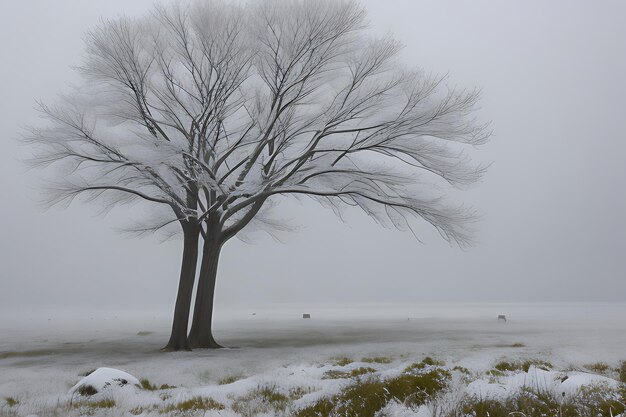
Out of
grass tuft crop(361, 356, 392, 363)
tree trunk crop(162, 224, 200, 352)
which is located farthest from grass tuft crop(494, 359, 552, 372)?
tree trunk crop(162, 224, 200, 352)

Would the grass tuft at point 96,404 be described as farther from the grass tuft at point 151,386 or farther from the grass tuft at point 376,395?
the grass tuft at point 376,395

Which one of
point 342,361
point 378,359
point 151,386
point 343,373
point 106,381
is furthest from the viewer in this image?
point 378,359

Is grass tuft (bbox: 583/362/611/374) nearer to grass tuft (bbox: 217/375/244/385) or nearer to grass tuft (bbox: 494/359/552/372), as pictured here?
grass tuft (bbox: 494/359/552/372)

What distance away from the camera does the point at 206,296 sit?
15734mm

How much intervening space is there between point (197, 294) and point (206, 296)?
324 millimetres

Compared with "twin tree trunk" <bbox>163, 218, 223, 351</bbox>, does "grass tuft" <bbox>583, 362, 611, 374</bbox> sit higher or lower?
lower

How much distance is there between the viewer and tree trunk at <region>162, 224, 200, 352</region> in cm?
1508

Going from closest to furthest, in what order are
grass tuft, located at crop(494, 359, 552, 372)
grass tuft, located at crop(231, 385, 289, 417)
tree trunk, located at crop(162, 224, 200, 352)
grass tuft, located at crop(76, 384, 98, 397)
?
grass tuft, located at crop(231, 385, 289, 417)
grass tuft, located at crop(76, 384, 98, 397)
grass tuft, located at crop(494, 359, 552, 372)
tree trunk, located at crop(162, 224, 200, 352)

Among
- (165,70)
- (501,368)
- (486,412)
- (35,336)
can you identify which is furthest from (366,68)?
(35,336)

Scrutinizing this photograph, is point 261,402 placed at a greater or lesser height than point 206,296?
lesser

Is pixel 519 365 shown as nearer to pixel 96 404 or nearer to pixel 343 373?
pixel 343 373

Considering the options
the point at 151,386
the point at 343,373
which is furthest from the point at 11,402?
the point at 343,373

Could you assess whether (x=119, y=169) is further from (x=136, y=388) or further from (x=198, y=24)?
(x=136, y=388)

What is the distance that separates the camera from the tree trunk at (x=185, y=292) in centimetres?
1508
